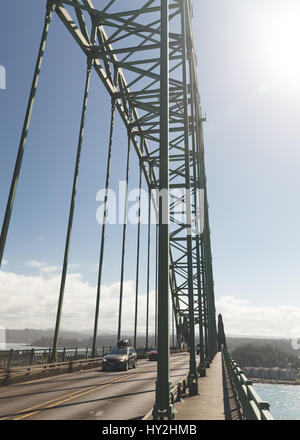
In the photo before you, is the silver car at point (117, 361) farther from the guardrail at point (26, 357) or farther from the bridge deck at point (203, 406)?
the bridge deck at point (203, 406)

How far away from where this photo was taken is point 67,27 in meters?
18.5

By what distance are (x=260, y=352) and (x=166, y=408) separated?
209934 mm

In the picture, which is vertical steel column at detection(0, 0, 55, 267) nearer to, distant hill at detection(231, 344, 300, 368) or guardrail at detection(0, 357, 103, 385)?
guardrail at detection(0, 357, 103, 385)

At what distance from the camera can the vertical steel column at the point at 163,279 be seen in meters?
6.31

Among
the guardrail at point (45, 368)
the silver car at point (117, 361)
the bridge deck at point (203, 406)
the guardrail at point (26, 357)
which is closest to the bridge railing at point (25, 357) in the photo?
the guardrail at point (26, 357)

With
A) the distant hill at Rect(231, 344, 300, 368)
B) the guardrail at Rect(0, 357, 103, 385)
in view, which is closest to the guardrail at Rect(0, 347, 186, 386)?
the guardrail at Rect(0, 357, 103, 385)

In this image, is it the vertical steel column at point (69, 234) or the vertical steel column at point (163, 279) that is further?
the vertical steel column at point (69, 234)

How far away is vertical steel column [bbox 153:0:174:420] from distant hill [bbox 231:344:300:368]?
18685cm

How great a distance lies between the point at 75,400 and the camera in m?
9.35

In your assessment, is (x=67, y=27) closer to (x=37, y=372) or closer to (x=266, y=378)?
(x=37, y=372)

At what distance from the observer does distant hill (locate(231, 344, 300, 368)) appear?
17525 centimetres

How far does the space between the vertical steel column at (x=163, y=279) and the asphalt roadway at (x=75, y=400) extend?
164 centimetres

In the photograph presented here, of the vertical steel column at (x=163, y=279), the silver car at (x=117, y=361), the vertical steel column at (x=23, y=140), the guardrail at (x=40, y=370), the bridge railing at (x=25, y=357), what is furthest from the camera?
the silver car at (x=117, y=361)
